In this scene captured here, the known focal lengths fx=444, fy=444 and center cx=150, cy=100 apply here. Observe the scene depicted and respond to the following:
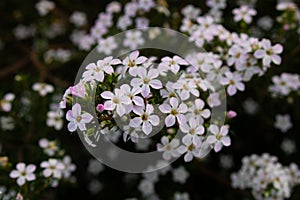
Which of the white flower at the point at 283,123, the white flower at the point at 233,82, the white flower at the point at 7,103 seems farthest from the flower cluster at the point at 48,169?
the white flower at the point at 283,123

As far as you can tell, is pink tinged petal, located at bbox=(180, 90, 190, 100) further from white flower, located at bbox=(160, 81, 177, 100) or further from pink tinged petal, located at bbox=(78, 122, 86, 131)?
pink tinged petal, located at bbox=(78, 122, 86, 131)

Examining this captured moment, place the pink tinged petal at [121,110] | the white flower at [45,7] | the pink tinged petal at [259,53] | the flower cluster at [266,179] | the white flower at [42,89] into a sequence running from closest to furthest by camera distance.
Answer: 1. the pink tinged petal at [121,110]
2. the pink tinged petal at [259,53]
3. the flower cluster at [266,179]
4. the white flower at [42,89]
5. the white flower at [45,7]

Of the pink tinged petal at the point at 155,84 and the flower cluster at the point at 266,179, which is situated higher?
the pink tinged petal at the point at 155,84

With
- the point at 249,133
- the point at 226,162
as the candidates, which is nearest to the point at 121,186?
the point at 226,162

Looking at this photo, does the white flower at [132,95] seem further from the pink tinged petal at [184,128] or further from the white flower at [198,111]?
the white flower at [198,111]

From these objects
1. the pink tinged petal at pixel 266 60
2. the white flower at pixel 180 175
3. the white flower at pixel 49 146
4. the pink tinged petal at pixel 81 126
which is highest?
the pink tinged petal at pixel 266 60

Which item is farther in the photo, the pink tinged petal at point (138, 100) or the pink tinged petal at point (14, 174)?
the pink tinged petal at point (14, 174)

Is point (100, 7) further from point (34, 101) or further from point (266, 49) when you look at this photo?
point (266, 49)
